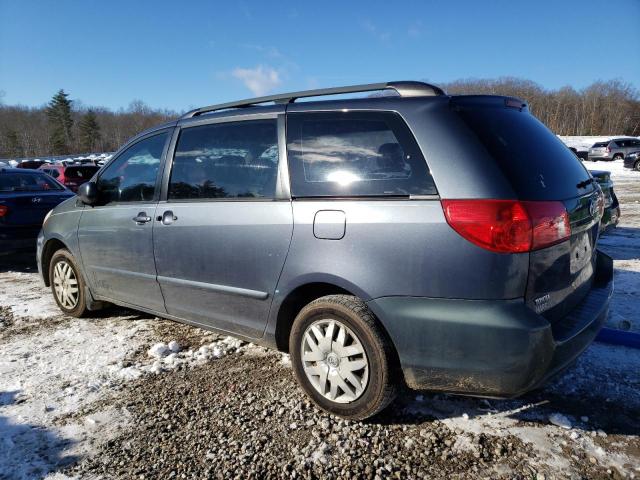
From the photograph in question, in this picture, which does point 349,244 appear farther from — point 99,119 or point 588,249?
point 99,119

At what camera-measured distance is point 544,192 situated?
2250 mm

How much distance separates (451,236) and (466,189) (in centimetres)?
24

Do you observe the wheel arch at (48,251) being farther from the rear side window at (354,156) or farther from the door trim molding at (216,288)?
the rear side window at (354,156)

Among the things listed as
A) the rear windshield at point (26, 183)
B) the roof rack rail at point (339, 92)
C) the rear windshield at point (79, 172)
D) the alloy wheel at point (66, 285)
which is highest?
the roof rack rail at point (339, 92)

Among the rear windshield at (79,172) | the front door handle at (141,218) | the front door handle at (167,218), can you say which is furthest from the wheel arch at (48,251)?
the rear windshield at (79,172)

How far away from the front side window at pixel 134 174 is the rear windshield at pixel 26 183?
4117mm

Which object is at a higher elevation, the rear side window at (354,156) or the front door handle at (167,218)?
the rear side window at (354,156)

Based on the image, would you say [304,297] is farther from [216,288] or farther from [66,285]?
[66,285]

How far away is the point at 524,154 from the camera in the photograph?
93.5 inches

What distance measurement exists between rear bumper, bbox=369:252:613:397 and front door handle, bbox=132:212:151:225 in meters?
2.07

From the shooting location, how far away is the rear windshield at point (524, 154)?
222 cm

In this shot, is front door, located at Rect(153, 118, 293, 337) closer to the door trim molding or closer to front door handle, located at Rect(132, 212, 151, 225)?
the door trim molding

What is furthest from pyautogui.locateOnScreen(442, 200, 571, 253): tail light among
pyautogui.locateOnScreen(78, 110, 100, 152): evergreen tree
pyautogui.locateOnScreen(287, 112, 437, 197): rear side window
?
pyautogui.locateOnScreen(78, 110, 100, 152): evergreen tree

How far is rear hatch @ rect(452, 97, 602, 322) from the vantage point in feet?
7.20
